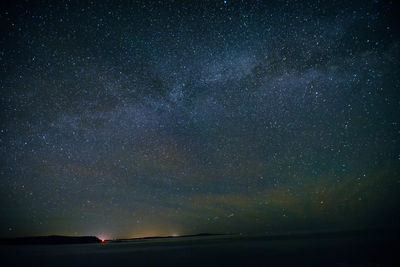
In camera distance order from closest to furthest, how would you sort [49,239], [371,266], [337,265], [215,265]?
[371,266]
[337,265]
[215,265]
[49,239]

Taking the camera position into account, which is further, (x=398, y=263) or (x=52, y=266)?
(x=52, y=266)

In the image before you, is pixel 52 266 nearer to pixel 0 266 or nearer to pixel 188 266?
pixel 0 266

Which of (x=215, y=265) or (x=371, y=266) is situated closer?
(x=371, y=266)

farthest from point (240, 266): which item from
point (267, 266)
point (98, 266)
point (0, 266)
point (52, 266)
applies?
point (0, 266)

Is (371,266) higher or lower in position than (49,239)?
higher

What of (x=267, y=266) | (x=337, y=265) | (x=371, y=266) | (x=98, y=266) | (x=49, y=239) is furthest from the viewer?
(x=49, y=239)

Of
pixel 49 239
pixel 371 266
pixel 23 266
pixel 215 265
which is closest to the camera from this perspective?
pixel 371 266

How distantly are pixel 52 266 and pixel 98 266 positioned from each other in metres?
5.01

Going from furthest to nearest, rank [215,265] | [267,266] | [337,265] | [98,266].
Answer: [98,266] < [215,265] < [267,266] < [337,265]

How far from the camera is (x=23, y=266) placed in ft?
78.2

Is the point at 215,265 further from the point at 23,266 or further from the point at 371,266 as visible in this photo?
the point at 23,266

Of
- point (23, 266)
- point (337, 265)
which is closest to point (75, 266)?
point (23, 266)

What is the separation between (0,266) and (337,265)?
30586 millimetres

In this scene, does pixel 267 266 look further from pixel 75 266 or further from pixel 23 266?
pixel 23 266
